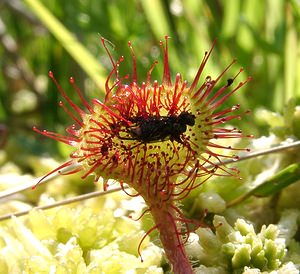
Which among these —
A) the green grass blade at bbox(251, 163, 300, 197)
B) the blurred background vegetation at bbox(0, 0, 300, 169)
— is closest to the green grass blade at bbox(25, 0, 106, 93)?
the blurred background vegetation at bbox(0, 0, 300, 169)

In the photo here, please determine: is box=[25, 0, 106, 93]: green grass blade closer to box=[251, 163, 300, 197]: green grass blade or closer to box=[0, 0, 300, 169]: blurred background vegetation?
box=[0, 0, 300, 169]: blurred background vegetation

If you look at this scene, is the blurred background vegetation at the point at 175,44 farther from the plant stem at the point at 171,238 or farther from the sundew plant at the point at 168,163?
the plant stem at the point at 171,238

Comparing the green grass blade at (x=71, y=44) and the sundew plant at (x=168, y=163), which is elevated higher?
the green grass blade at (x=71, y=44)

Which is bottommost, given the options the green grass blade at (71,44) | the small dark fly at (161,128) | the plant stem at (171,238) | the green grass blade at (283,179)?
the plant stem at (171,238)

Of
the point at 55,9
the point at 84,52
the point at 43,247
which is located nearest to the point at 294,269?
the point at 43,247

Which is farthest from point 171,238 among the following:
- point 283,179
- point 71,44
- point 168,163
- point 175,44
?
point 175,44

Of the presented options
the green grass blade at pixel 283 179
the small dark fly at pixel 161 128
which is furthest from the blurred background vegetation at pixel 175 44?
the small dark fly at pixel 161 128

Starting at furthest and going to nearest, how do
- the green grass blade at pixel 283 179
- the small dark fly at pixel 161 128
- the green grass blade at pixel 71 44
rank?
the green grass blade at pixel 71 44 < the green grass blade at pixel 283 179 < the small dark fly at pixel 161 128

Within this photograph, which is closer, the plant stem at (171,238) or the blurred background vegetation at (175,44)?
A: the plant stem at (171,238)

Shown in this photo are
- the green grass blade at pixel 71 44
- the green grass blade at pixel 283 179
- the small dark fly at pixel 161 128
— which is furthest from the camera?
the green grass blade at pixel 71 44
